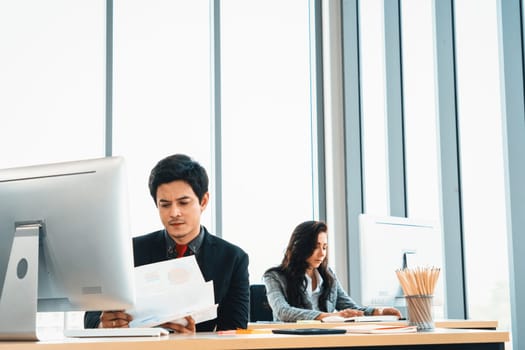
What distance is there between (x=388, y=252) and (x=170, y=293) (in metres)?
1.55

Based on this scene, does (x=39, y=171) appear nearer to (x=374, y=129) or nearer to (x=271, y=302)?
(x=271, y=302)

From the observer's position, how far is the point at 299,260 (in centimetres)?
398

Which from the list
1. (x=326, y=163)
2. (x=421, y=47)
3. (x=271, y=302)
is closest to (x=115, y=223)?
(x=271, y=302)

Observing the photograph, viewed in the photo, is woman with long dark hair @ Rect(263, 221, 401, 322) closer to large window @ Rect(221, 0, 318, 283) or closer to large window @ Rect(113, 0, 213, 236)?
large window @ Rect(221, 0, 318, 283)

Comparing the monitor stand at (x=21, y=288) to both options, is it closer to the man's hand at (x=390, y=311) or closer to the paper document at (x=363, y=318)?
the paper document at (x=363, y=318)

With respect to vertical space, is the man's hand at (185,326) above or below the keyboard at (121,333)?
below

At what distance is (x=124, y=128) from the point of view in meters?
5.20

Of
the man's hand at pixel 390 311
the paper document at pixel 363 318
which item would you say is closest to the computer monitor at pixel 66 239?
the paper document at pixel 363 318

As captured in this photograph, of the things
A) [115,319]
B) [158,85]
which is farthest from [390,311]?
[158,85]

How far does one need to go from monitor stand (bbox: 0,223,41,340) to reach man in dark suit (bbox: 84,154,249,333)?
2.04 ft

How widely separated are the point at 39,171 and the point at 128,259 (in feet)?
1.14

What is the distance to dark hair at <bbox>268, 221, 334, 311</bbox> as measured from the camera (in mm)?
3920

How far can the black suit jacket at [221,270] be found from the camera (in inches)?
104

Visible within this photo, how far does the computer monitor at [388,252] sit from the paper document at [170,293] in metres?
1.32
